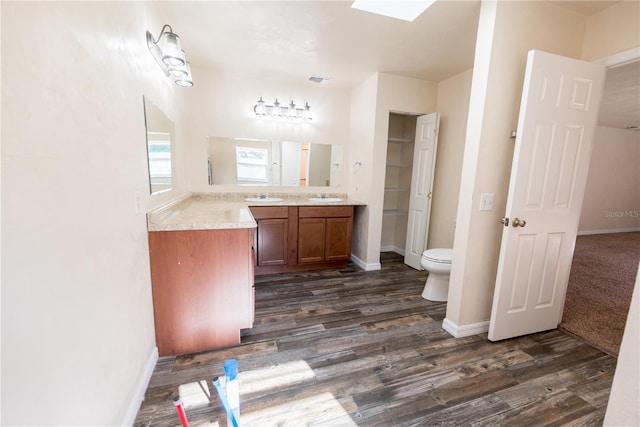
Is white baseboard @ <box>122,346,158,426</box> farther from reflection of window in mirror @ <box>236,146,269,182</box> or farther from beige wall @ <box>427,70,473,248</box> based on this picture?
beige wall @ <box>427,70,473,248</box>

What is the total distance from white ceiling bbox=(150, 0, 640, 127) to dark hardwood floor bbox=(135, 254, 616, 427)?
2.39m

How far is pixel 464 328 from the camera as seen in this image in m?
2.06

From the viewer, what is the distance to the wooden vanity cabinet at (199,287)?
5.58 ft

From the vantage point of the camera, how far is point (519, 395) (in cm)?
152

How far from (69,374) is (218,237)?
101 centimetres

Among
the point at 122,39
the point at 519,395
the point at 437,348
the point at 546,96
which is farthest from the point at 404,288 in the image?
the point at 122,39

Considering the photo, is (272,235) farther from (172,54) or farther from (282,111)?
(172,54)

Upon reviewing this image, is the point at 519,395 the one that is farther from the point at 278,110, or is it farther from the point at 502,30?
the point at 278,110

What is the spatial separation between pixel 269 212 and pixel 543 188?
8.21ft

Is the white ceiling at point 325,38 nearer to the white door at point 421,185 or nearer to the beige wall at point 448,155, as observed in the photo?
the beige wall at point 448,155

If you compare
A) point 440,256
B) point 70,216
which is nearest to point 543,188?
point 440,256

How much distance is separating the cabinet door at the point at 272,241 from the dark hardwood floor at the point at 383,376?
84 centimetres

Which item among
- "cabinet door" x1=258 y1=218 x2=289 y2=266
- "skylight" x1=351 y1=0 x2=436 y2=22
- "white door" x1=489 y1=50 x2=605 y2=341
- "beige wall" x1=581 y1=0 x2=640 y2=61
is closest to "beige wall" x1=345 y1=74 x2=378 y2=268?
"cabinet door" x1=258 y1=218 x2=289 y2=266

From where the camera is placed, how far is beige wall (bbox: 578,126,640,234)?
5523mm
